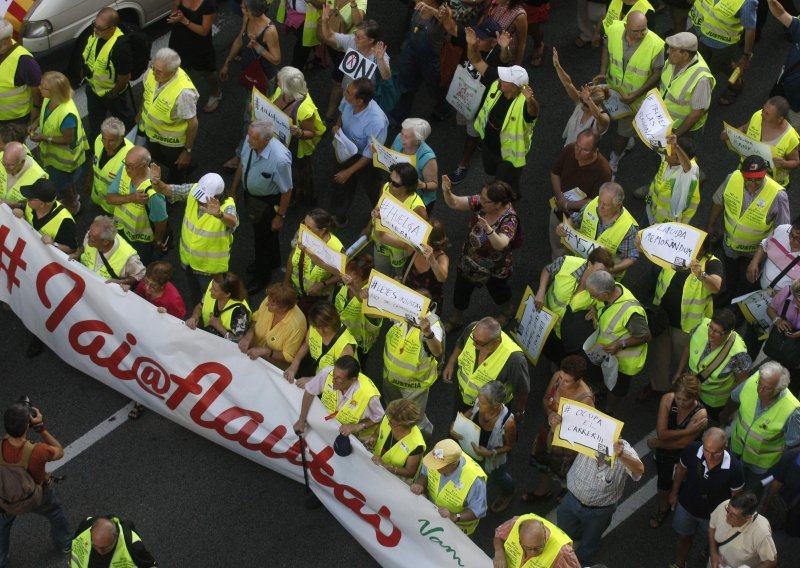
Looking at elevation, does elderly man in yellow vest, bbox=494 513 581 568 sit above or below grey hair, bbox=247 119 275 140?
below

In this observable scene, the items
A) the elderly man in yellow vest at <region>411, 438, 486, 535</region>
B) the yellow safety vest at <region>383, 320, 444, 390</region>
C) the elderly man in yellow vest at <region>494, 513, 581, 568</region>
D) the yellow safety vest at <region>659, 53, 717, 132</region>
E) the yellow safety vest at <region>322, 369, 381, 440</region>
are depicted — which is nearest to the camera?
the elderly man in yellow vest at <region>494, 513, 581, 568</region>

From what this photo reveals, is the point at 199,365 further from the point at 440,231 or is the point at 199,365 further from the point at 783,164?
the point at 783,164

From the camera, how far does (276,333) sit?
35.9ft

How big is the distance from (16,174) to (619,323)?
5.32 meters

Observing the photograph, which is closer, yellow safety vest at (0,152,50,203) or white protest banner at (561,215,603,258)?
white protest banner at (561,215,603,258)

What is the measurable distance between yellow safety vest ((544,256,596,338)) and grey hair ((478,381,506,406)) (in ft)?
4.57

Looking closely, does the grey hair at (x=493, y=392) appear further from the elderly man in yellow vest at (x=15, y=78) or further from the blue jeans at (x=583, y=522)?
the elderly man in yellow vest at (x=15, y=78)

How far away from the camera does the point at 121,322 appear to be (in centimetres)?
1124

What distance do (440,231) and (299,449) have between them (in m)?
2.09

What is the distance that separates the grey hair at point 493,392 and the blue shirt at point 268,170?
322 cm

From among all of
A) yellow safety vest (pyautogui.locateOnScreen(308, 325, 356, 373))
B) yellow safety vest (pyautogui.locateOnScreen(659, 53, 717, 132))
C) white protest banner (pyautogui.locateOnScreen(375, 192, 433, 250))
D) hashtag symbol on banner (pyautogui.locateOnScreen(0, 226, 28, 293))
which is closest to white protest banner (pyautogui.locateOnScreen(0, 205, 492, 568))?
hashtag symbol on banner (pyautogui.locateOnScreen(0, 226, 28, 293))

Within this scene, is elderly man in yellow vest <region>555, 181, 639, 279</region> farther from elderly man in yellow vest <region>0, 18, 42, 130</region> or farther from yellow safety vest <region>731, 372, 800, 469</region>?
elderly man in yellow vest <region>0, 18, 42, 130</region>

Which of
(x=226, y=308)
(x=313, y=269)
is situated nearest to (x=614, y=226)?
(x=313, y=269)

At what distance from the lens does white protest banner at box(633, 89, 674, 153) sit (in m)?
11.7
